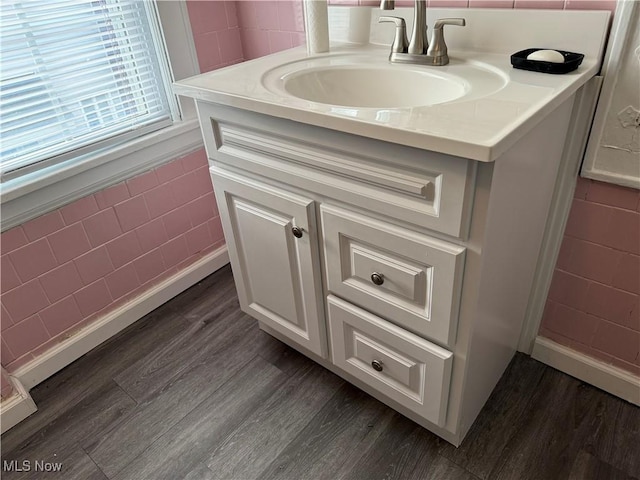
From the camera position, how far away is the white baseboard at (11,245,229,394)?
1.53 metres

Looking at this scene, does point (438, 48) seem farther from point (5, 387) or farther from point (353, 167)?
point (5, 387)

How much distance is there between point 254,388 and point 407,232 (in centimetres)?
84

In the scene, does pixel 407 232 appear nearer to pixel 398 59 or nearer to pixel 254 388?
pixel 398 59

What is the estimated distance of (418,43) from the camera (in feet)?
3.80

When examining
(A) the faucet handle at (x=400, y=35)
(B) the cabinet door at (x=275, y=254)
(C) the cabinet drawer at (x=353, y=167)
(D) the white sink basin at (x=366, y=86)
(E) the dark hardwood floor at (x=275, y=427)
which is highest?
(A) the faucet handle at (x=400, y=35)

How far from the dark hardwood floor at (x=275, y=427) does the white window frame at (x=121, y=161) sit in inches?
23.6

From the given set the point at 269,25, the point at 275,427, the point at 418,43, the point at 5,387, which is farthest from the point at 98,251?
the point at 418,43

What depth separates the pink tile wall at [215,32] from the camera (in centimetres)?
168

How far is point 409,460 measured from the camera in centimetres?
123

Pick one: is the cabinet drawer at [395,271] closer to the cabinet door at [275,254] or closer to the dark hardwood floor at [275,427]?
the cabinet door at [275,254]

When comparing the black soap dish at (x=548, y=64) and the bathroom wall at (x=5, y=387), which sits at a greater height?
the black soap dish at (x=548, y=64)

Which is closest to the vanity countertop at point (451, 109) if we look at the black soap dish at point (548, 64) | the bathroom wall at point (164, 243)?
the black soap dish at point (548, 64)

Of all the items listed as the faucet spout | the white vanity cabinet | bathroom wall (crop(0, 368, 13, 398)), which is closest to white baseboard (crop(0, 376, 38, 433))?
bathroom wall (crop(0, 368, 13, 398))

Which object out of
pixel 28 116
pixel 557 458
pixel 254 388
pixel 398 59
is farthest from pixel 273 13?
pixel 557 458
